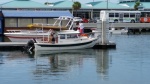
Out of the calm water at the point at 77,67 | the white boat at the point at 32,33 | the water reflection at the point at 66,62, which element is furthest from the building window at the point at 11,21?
the water reflection at the point at 66,62

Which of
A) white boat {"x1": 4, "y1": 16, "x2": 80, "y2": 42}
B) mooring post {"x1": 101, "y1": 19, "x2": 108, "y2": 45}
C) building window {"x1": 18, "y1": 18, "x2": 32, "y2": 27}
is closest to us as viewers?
mooring post {"x1": 101, "y1": 19, "x2": 108, "y2": 45}

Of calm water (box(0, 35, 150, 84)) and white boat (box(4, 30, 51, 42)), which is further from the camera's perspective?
white boat (box(4, 30, 51, 42))

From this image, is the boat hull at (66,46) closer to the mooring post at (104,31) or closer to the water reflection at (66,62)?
the water reflection at (66,62)

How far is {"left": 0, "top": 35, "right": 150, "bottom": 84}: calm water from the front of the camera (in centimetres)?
2799

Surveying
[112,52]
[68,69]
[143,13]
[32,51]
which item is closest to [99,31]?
[112,52]

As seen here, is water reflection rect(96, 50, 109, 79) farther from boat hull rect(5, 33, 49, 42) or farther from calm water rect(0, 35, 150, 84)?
boat hull rect(5, 33, 49, 42)

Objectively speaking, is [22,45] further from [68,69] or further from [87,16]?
[87,16]

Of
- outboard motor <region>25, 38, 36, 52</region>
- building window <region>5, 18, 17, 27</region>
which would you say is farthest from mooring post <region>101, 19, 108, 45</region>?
building window <region>5, 18, 17, 27</region>

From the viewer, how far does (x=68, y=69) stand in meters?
32.3

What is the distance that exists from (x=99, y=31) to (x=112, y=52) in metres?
3.64

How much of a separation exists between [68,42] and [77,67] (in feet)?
34.5

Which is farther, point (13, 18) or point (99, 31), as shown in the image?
point (13, 18)

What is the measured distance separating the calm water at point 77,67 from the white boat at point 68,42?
2.51 ft

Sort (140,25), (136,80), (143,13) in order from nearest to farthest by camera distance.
→ (136,80), (140,25), (143,13)
